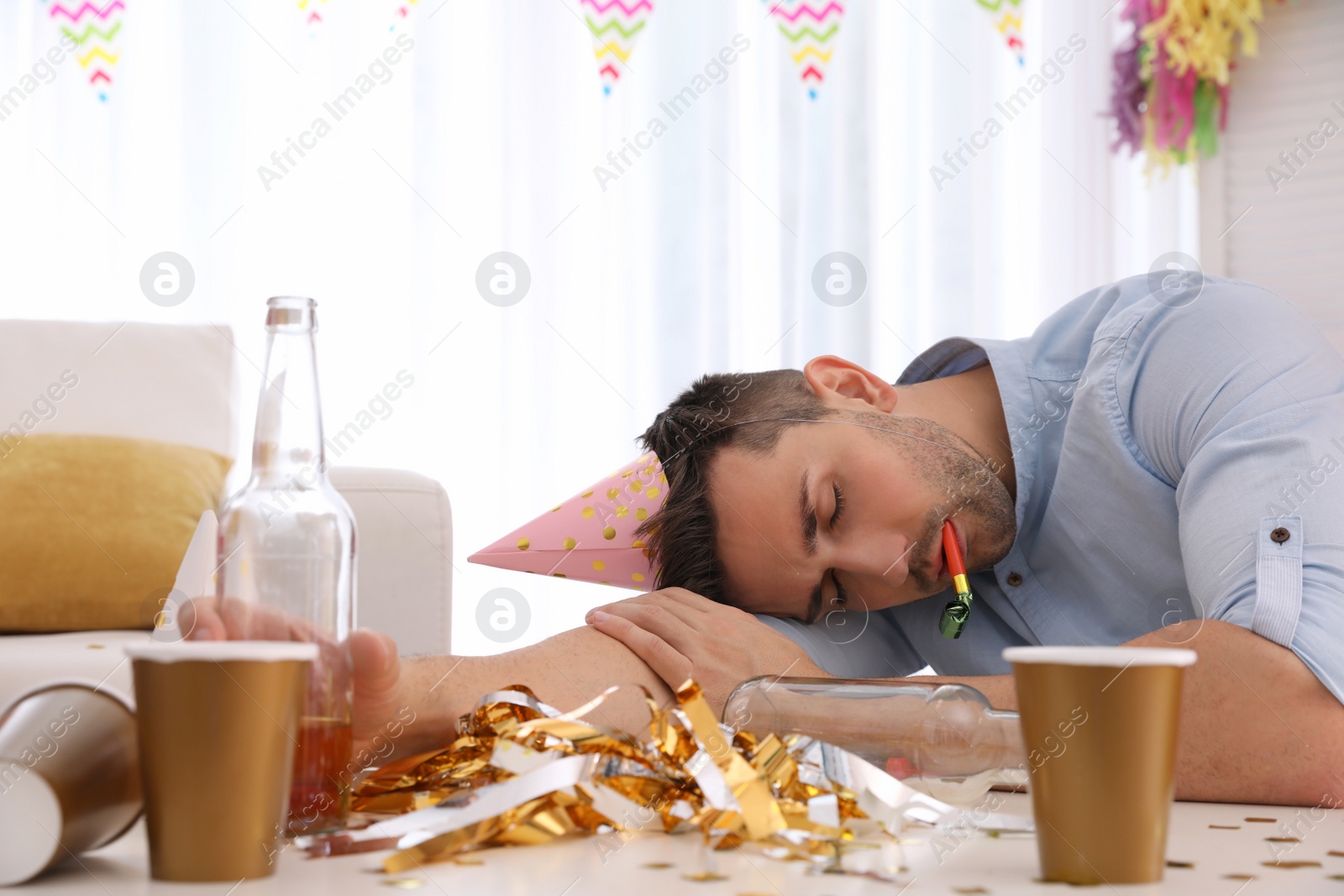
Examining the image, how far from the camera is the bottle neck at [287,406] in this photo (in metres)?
0.47

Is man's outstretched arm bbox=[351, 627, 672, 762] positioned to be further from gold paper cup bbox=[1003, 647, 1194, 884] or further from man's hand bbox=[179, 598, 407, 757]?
gold paper cup bbox=[1003, 647, 1194, 884]

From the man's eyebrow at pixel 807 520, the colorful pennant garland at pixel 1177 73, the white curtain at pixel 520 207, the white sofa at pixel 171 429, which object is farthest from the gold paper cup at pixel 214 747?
the colorful pennant garland at pixel 1177 73

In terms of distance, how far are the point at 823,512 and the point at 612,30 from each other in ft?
5.51

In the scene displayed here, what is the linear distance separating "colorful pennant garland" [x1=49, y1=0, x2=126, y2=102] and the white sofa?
2.27 feet

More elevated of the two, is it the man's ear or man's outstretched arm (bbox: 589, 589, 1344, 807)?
the man's ear

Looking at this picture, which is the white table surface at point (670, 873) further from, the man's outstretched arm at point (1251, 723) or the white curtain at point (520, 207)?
the white curtain at point (520, 207)

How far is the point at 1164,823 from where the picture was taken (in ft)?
1.23

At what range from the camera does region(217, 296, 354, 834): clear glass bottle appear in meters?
0.46

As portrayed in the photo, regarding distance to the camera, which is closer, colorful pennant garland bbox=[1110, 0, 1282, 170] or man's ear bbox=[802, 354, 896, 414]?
man's ear bbox=[802, 354, 896, 414]

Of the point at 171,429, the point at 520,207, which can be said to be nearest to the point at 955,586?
the point at 171,429

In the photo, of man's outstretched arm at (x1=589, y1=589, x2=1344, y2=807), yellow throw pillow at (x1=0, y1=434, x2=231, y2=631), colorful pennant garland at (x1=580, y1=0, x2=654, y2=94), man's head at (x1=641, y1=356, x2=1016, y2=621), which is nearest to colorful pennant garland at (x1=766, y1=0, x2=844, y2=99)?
colorful pennant garland at (x1=580, y1=0, x2=654, y2=94)

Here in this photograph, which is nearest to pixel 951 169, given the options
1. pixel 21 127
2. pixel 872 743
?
pixel 21 127

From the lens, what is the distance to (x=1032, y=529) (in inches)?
45.6

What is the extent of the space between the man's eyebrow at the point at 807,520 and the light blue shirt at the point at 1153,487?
85mm
